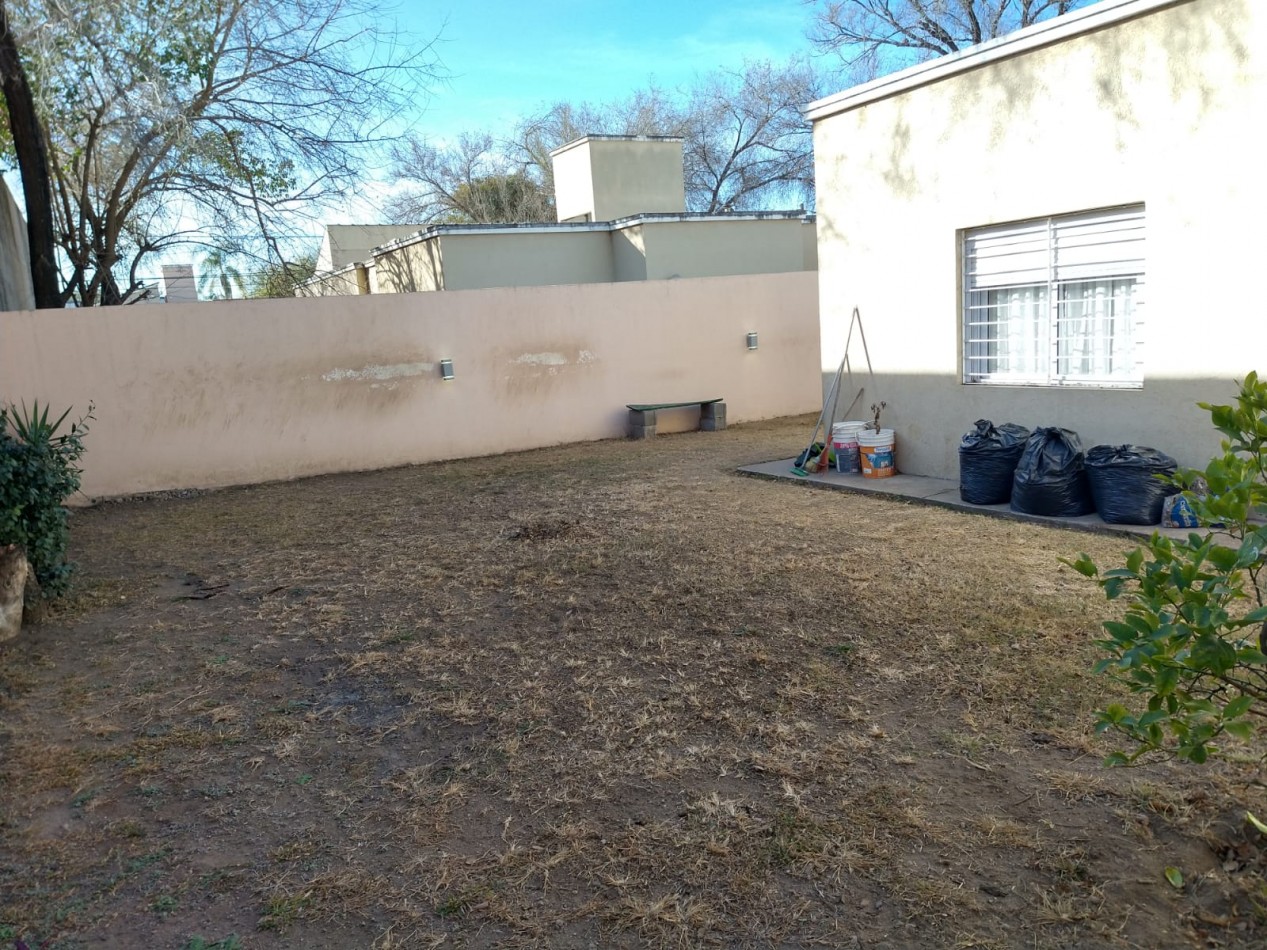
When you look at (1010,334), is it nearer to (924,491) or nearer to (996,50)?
(924,491)

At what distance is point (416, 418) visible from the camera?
11.5 m

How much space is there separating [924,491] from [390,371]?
6.75 metres

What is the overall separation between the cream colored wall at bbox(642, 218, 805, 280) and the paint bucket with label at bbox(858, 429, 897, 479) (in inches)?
330

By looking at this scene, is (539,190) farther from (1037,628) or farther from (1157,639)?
(1157,639)

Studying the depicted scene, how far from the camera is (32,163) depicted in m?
10.5

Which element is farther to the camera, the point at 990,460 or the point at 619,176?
the point at 619,176

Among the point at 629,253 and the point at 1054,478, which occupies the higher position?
the point at 629,253

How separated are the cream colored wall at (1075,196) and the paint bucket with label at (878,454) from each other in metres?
0.23

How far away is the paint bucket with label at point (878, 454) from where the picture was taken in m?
8.18

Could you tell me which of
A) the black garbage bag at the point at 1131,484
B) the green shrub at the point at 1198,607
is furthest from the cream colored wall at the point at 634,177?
the green shrub at the point at 1198,607

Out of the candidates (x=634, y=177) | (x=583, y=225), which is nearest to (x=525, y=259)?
(x=583, y=225)

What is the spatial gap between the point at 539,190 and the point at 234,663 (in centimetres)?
2838

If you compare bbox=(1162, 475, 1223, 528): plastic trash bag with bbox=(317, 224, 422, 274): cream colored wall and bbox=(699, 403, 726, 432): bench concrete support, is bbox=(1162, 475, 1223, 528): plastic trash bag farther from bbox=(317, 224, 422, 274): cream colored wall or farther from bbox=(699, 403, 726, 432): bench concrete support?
bbox=(317, 224, 422, 274): cream colored wall

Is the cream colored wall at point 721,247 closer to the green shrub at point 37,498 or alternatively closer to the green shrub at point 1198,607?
the green shrub at point 37,498
